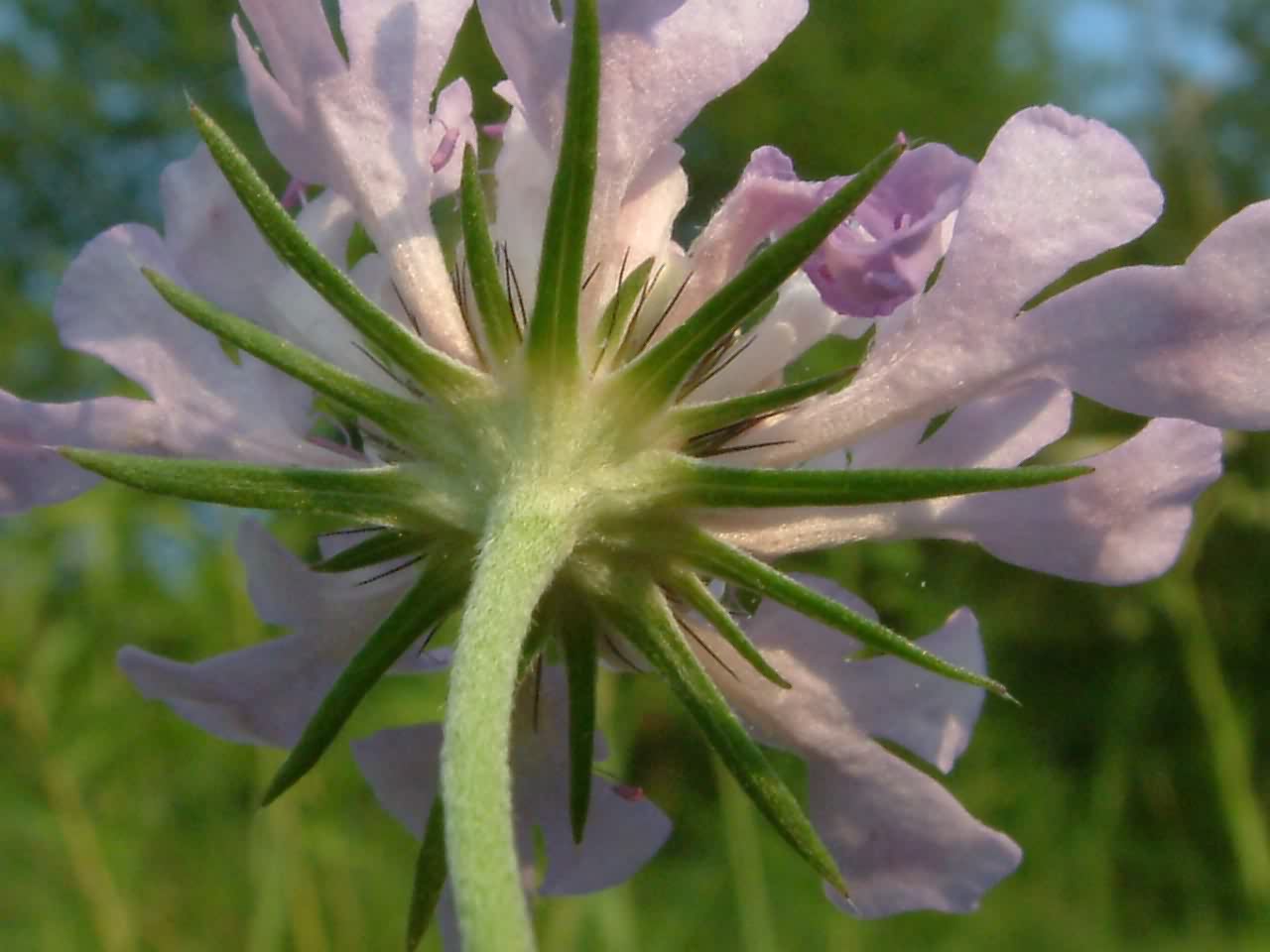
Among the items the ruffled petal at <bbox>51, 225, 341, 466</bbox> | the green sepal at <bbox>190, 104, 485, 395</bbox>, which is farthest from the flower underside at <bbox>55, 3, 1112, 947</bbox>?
the ruffled petal at <bbox>51, 225, 341, 466</bbox>

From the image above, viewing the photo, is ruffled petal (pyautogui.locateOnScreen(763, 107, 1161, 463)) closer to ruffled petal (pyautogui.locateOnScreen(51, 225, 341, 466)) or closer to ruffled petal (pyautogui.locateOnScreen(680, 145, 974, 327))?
ruffled petal (pyautogui.locateOnScreen(680, 145, 974, 327))

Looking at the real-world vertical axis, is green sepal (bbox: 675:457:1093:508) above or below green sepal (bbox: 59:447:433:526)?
below

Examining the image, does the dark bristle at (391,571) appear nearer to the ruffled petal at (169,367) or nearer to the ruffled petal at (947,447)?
the ruffled petal at (169,367)

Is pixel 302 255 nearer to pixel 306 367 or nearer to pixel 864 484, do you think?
pixel 306 367

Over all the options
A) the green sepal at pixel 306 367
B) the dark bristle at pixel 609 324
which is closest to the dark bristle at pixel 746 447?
the dark bristle at pixel 609 324

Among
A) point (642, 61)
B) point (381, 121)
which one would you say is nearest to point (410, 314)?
point (381, 121)

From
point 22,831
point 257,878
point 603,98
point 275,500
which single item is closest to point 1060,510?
point 603,98
